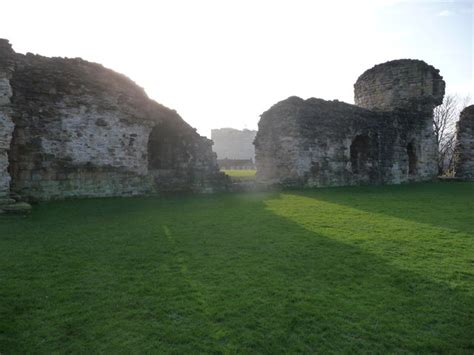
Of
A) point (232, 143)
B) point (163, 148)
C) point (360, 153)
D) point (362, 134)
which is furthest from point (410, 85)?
point (232, 143)

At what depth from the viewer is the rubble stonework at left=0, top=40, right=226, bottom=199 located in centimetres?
973

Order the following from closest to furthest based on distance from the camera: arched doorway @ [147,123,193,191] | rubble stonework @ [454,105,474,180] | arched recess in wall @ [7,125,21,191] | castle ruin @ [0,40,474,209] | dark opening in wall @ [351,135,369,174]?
arched recess in wall @ [7,125,21,191] → castle ruin @ [0,40,474,209] → arched doorway @ [147,123,193,191] → dark opening in wall @ [351,135,369,174] → rubble stonework @ [454,105,474,180]

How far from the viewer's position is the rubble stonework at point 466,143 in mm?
20125

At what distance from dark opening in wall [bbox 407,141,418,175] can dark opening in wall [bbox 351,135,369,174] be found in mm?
4025

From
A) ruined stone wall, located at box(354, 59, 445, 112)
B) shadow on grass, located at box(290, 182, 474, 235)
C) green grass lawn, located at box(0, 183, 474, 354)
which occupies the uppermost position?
ruined stone wall, located at box(354, 59, 445, 112)

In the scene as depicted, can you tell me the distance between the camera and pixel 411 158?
66.8 ft

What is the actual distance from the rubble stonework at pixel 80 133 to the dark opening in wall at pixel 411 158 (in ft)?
43.9

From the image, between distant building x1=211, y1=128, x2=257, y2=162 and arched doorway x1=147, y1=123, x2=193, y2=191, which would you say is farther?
distant building x1=211, y1=128, x2=257, y2=162

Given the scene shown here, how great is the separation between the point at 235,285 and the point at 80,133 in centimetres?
860

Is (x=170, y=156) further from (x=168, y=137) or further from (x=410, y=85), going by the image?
(x=410, y=85)

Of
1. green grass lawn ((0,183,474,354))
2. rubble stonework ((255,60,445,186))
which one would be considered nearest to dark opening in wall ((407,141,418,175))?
rubble stonework ((255,60,445,186))

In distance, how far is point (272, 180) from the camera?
1577 cm

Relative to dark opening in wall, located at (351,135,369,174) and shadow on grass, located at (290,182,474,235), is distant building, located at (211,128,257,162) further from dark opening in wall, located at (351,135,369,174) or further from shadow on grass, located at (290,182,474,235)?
shadow on grass, located at (290,182,474,235)

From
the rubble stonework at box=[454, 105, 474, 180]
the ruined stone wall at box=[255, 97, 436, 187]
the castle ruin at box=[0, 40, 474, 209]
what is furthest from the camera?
the rubble stonework at box=[454, 105, 474, 180]
